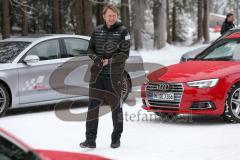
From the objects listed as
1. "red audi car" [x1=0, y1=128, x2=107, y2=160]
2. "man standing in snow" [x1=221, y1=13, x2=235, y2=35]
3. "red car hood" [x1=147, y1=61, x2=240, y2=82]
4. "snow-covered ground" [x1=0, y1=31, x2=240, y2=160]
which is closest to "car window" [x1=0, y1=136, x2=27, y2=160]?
"red audi car" [x1=0, y1=128, x2=107, y2=160]

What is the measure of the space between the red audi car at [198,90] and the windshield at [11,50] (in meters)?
2.74

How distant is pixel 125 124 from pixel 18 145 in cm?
634

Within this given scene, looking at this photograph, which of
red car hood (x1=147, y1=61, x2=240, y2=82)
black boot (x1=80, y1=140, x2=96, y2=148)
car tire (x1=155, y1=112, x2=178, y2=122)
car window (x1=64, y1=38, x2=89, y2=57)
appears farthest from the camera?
car window (x1=64, y1=38, x2=89, y2=57)

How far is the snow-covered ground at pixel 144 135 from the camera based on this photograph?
24.6ft

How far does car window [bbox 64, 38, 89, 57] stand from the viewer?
1184cm

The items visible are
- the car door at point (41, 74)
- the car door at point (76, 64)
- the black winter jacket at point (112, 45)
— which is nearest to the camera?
the black winter jacket at point (112, 45)

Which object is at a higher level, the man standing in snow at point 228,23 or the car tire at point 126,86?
the man standing in snow at point 228,23

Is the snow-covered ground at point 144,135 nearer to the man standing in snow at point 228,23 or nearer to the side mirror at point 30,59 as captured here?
the side mirror at point 30,59

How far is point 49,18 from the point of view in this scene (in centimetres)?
4188

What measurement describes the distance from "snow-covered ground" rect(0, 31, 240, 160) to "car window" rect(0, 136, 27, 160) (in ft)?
12.4

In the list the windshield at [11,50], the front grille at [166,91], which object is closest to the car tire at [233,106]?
the front grille at [166,91]

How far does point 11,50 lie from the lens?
37.6 ft

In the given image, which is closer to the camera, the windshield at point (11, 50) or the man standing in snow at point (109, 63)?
the man standing in snow at point (109, 63)

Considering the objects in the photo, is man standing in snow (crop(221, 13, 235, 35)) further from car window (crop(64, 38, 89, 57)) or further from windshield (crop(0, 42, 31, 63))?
windshield (crop(0, 42, 31, 63))
